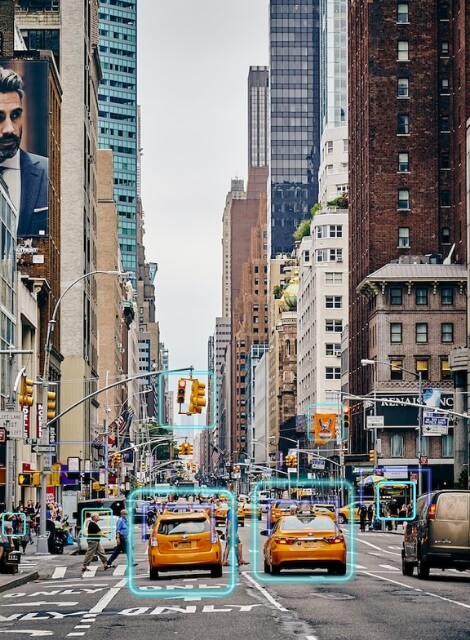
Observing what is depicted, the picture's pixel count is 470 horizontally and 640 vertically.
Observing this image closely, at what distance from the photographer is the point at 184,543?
3506cm

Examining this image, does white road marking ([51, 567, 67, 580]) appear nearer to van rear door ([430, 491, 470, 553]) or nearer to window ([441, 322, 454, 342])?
van rear door ([430, 491, 470, 553])

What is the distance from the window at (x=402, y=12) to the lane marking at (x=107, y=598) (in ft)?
294

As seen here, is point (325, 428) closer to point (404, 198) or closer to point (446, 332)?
point (446, 332)

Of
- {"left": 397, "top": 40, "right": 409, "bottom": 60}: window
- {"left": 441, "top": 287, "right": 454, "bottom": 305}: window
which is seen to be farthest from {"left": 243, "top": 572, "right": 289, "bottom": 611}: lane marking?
{"left": 397, "top": 40, "right": 409, "bottom": 60}: window

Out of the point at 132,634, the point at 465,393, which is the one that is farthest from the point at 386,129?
the point at 132,634

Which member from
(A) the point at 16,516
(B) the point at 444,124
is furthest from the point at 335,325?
(A) the point at 16,516

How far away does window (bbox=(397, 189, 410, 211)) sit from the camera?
11688cm

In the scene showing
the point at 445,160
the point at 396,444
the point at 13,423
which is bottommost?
the point at 13,423

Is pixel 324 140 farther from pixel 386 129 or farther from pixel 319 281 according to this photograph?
pixel 386 129

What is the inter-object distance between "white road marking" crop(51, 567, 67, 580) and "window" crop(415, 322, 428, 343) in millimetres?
68689

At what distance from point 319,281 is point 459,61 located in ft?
155

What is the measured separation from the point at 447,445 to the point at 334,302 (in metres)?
49.9

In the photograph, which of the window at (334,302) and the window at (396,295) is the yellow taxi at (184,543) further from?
the window at (334,302)

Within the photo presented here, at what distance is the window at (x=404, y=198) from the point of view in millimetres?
116875
